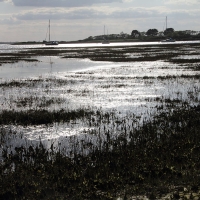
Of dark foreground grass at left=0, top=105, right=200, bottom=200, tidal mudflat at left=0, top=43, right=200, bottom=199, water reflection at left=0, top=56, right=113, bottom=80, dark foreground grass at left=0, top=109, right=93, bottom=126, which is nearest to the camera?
dark foreground grass at left=0, top=105, right=200, bottom=200

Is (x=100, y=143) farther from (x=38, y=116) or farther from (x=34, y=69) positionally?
(x=34, y=69)

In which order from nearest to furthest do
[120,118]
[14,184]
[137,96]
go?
[14,184]
[120,118]
[137,96]

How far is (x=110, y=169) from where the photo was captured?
10.5 m

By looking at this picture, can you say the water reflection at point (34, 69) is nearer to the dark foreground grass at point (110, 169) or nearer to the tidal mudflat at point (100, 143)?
the tidal mudflat at point (100, 143)

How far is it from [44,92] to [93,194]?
18.6 meters

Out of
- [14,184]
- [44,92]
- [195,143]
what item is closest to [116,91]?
[44,92]

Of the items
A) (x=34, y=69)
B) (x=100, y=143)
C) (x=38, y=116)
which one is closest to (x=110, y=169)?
(x=100, y=143)

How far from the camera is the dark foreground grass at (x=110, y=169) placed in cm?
905

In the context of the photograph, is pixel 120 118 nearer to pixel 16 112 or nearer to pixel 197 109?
pixel 197 109

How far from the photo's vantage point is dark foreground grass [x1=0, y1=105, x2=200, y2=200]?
905 cm

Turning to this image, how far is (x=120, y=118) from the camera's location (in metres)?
18.0

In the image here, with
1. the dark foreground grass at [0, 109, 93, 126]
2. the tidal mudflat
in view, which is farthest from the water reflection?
the dark foreground grass at [0, 109, 93, 126]

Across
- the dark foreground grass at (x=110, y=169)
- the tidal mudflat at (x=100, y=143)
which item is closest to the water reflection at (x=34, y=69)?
the tidal mudflat at (x=100, y=143)

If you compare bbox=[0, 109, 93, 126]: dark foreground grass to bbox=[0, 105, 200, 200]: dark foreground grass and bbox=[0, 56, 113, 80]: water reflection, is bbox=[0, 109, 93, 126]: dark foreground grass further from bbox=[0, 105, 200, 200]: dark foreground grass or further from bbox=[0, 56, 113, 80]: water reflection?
bbox=[0, 56, 113, 80]: water reflection
